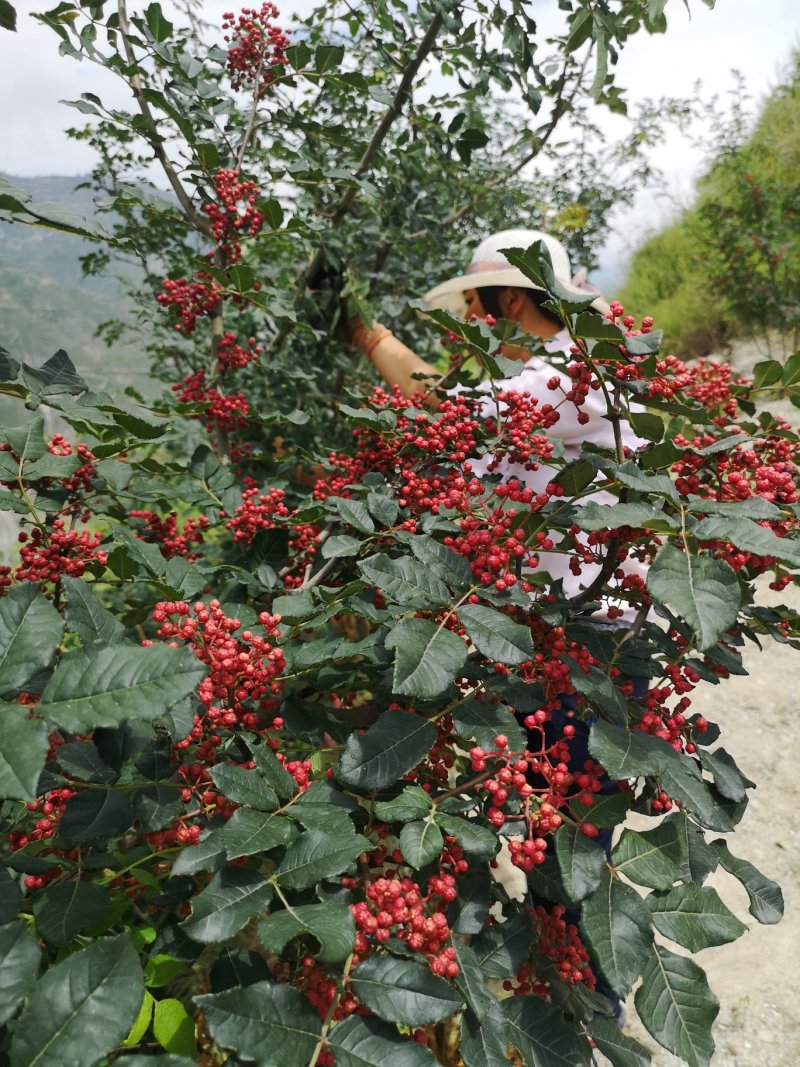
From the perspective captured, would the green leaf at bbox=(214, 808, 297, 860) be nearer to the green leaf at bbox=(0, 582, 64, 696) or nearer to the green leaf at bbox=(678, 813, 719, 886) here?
the green leaf at bbox=(0, 582, 64, 696)

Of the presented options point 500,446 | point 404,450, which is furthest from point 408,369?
point 500,446

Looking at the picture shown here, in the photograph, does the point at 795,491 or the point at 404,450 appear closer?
the point at 795,491

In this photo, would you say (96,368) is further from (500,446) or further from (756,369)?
(756,369)

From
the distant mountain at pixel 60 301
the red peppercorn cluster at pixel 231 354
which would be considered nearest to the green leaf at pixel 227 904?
the red peppercorn cluster at pixel 231 354

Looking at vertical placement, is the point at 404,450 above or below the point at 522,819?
above

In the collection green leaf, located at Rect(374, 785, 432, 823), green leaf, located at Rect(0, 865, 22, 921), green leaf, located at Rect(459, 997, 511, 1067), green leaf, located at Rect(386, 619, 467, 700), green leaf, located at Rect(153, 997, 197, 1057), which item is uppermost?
green leaf, located at Rect(386, 619, 467, 700)

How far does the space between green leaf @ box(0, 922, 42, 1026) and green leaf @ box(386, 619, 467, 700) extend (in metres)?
0.39

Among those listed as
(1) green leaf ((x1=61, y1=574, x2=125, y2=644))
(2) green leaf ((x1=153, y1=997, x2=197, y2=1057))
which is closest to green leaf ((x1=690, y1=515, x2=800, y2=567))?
(1) green leaf ((x1=61, y1=574, x2=125, y2=644))

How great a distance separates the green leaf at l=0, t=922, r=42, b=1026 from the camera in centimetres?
54

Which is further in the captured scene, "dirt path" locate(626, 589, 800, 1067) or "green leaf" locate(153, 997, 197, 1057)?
"dirt path" locate(626, 589, 800, 1067)

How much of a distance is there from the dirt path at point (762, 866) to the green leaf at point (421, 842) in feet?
4.57

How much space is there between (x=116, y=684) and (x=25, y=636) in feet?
0.40

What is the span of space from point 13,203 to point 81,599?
1.78 ft

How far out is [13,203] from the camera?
907mm
